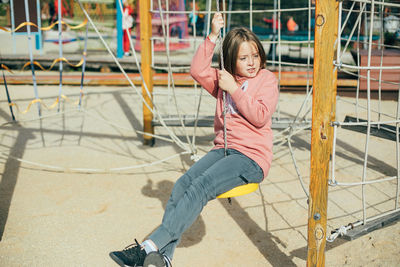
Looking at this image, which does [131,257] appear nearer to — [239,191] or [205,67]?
[239,191]

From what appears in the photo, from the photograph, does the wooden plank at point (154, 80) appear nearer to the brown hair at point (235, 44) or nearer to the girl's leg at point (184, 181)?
the brown hair at point (235, 44)

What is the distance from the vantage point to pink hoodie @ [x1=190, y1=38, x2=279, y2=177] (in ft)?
7.14

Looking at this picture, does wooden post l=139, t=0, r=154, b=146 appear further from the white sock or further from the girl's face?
the white sock

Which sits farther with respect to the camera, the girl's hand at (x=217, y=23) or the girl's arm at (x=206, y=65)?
the girl's arm at (x=206, y=65)

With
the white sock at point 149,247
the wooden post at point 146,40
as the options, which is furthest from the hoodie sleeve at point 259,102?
the wooden post at point 146,40

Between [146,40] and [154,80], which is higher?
[146,40]

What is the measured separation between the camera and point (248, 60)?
7.64 feet

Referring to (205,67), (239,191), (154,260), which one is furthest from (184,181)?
(205,67)

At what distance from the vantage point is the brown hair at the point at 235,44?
7.54 ft

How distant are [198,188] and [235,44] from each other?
72 cm

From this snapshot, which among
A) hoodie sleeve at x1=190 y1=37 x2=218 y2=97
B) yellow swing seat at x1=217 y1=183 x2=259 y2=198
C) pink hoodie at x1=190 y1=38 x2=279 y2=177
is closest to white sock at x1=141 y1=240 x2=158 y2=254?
yellow swing seat at x1=217 y1=183 x2=259 y2=198

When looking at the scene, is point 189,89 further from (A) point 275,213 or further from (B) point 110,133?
(A) point 275,213

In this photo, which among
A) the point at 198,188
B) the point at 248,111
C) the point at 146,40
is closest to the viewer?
the point at 198,188

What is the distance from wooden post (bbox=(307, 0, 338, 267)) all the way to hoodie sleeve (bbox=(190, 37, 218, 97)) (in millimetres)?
636
